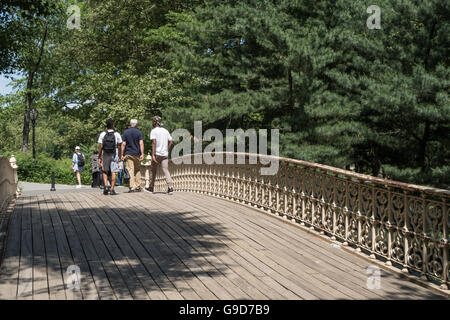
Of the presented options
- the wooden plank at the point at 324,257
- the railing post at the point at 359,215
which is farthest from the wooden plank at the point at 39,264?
the railing post at the point at 359,215

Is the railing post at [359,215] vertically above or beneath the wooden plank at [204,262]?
above

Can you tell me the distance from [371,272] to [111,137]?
26.2 ft

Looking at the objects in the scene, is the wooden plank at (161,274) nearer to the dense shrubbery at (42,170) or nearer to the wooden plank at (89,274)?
the wooden plank at (89,274)

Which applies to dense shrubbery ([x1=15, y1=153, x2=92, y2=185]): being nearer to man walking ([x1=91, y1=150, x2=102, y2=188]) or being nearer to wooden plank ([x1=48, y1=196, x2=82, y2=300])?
man walking ([x1=91, y1=150, x2=102, y2=188])

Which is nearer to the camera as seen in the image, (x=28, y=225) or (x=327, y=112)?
(x=28, y=225)

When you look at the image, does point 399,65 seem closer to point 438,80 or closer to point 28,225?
point 438,80

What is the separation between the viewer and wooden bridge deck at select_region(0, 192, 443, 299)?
5.55m

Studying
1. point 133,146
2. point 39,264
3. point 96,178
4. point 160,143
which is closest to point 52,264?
point 39,264

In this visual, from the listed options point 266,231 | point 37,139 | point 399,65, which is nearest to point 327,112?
point 399,65

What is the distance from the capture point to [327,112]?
21125 mm

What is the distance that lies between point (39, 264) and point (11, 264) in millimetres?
333

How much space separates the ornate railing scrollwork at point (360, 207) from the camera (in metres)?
6.21

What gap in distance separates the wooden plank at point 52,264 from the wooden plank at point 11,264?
353 mm

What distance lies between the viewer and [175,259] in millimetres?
6770
